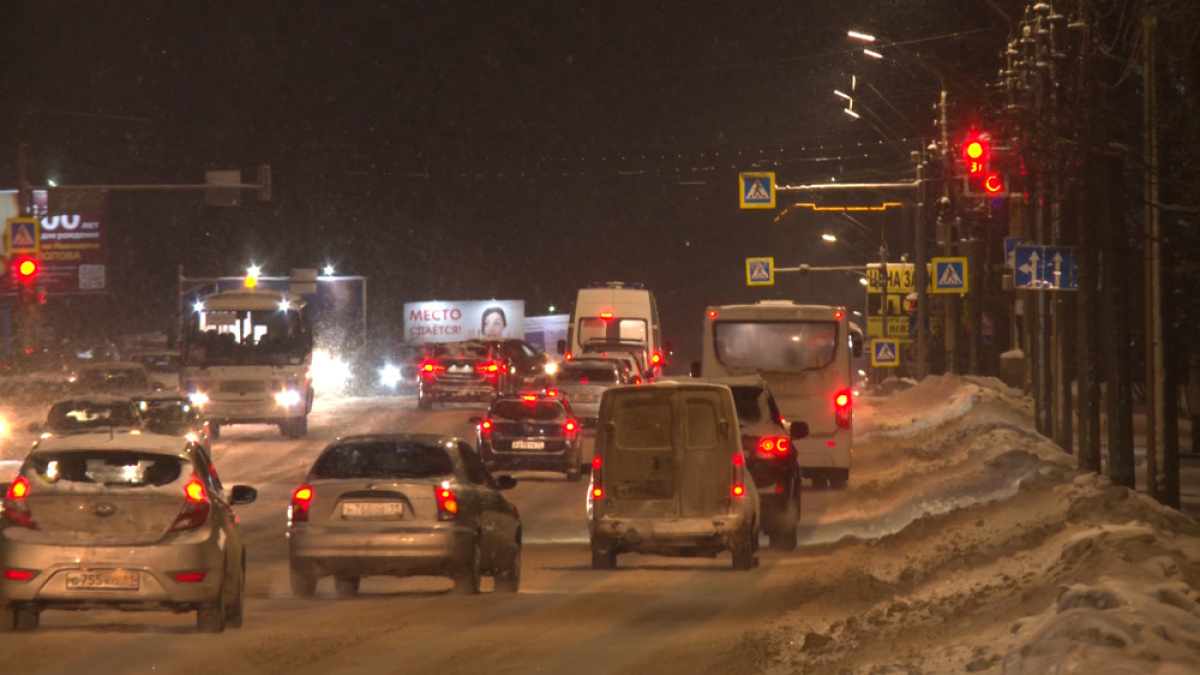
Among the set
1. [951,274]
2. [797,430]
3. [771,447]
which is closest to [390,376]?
[951,274]

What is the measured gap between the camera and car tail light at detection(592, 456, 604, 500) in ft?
53.0

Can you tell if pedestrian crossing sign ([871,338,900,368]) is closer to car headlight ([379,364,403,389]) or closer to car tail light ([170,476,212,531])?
car headlight ([379,364,403,389])

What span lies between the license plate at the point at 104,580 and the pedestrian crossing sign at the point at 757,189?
30.2 metres

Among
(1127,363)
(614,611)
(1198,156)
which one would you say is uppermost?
(1198,156)

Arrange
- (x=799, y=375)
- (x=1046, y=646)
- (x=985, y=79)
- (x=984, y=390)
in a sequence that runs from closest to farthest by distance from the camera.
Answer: (x=1046, y=646) < (x=799, y=375) < (x=985, y=79) < (x=984, y=390)

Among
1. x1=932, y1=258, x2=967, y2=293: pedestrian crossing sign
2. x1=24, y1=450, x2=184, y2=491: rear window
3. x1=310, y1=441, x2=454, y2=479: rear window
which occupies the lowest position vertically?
x1=310, y1=441, x2=454, y2=479: rear window

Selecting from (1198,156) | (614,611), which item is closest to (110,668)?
(614,611)

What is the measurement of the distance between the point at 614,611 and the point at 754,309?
1397 centimetres

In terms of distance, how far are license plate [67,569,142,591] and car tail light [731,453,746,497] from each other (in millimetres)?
6578

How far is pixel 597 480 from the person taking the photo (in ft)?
53.4

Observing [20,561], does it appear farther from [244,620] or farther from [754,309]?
[754,309]

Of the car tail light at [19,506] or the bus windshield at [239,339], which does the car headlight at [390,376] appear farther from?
the car tail light at [19,506]

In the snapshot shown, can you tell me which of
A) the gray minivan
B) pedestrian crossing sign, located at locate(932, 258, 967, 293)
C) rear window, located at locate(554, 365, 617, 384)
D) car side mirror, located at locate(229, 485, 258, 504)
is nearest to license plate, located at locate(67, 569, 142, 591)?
car side mirror, located at locate(229, 485, 258, 504)

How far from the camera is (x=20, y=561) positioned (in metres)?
11.0
